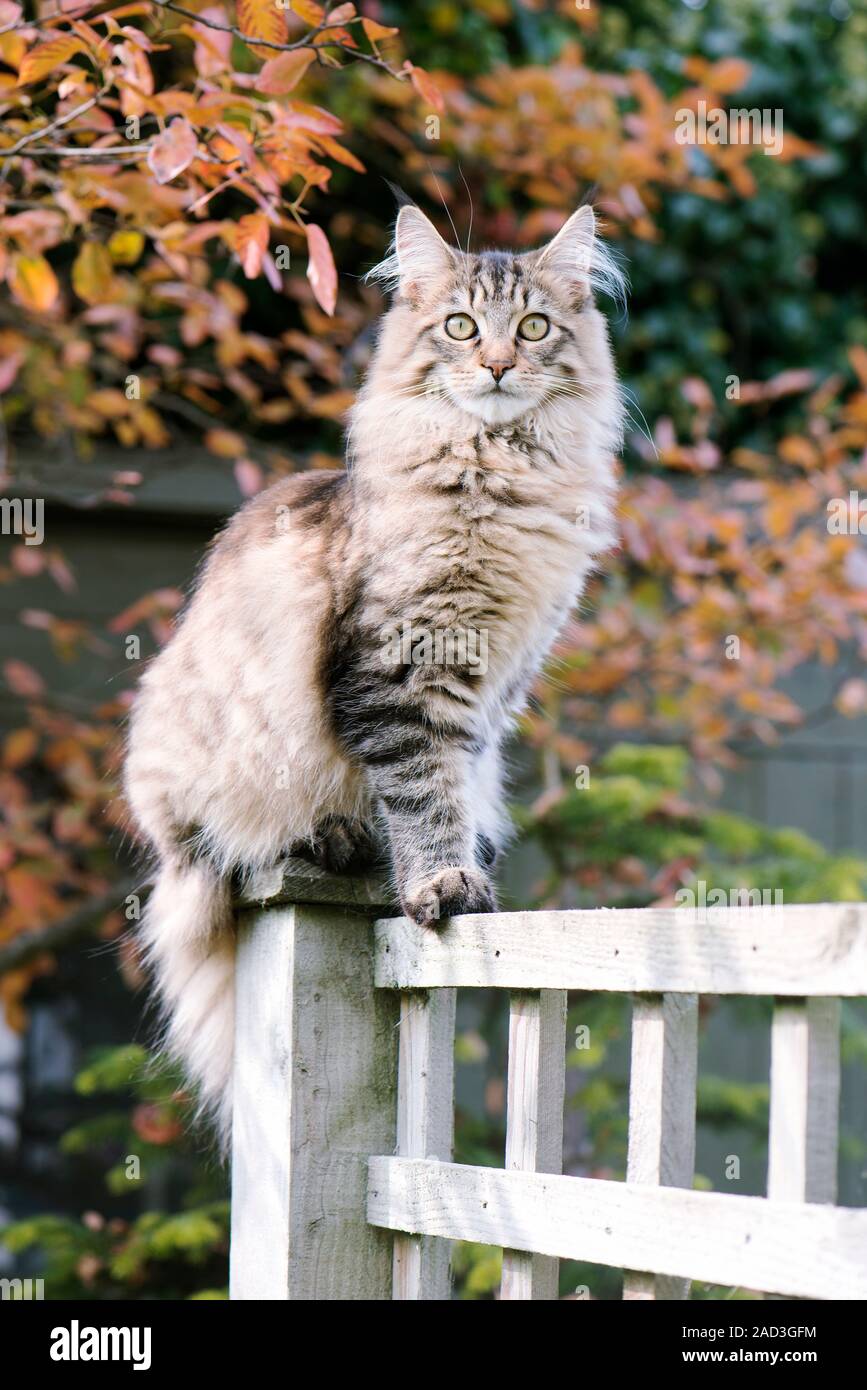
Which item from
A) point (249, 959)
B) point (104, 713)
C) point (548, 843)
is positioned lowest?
point (249, 959)

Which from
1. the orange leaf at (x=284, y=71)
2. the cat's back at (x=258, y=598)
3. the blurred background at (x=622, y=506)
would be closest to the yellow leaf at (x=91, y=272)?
the blurred background at (x=622, y=506)

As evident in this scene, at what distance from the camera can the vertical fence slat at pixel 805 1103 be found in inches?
50.1

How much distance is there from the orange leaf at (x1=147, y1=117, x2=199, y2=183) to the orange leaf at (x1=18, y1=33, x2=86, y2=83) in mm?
203

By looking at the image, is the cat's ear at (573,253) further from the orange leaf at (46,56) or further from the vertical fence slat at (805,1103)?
the vertical fence slat at (805,1103)

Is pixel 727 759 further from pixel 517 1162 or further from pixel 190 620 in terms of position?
pixel 517 1162

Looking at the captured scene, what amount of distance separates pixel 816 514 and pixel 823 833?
4.82 feet

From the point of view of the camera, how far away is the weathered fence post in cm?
201

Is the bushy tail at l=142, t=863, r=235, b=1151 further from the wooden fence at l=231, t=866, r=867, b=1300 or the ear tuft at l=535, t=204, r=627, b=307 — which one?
the ear tuft at l=535, t=204, r=627, b=307

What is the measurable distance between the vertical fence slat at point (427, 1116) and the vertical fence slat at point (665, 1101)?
0.48 meters

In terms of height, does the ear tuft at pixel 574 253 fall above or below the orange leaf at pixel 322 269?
above

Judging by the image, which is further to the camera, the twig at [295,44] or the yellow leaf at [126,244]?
the yellow leaf at [126,244]

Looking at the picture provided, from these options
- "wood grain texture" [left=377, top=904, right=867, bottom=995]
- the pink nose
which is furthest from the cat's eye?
"wood grain texture" [left=377, top=904, right=867, bottom=995]

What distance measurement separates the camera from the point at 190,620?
8.87ft

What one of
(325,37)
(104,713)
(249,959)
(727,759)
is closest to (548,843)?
(727,759)
